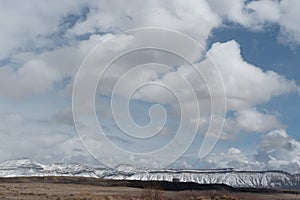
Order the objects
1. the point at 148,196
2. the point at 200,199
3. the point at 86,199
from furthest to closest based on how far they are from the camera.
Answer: the point at 200,199
the point at 86,199
the point at 148,196

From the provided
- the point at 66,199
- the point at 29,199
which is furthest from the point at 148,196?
the point at 29,199

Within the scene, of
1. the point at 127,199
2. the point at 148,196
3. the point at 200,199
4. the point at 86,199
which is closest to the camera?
the point at 148,196

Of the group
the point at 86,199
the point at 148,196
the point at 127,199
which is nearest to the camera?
the point at 148,196

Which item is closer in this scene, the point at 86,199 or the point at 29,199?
the point at 86,199

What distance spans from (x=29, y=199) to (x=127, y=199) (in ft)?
98.4

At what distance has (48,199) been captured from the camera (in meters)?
137

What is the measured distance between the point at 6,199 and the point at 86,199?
23.8 meters

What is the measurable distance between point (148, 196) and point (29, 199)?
43350 mm

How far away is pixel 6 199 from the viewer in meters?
131

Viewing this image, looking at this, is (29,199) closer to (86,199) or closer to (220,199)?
(86,199)

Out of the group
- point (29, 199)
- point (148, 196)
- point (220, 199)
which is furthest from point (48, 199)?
point (220, 199)

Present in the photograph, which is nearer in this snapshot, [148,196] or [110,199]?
[148,196]

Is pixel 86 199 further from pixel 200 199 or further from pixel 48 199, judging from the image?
pixel 200 199

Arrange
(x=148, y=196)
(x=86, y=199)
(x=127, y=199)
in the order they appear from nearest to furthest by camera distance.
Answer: (x=148, y=196) → (x=86, y=199) → (x=127, y=199)
